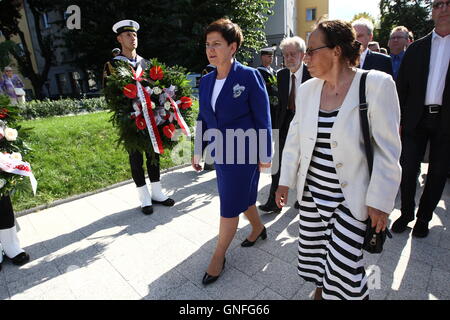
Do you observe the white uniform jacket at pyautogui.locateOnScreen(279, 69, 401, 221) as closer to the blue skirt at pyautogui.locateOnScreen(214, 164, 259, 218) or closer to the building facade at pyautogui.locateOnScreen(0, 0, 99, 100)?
the blue skirt at pyautogui.locateOnScreen(214, 164, 259, 218)

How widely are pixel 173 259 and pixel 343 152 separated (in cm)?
211

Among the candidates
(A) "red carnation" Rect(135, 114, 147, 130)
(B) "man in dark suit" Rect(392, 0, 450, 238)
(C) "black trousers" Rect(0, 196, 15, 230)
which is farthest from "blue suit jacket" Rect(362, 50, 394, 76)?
(C) "black trousers" Rect(0, 196, 15, 230)

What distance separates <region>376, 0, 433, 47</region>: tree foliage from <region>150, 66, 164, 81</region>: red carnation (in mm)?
32761

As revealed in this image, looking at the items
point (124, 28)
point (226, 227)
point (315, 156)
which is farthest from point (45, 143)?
point (315, 156)

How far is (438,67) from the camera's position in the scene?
301cm

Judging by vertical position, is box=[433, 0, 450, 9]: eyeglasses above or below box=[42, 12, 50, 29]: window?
below

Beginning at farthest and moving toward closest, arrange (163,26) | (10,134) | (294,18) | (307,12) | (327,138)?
(307,12) → (294,18) → (163,26) → (10,134) → (327,138)

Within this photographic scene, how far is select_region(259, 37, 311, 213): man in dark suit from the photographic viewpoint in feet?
11.2

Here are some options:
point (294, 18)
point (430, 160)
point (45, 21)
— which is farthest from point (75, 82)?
point (430, 160)

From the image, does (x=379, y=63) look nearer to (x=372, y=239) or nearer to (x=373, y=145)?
(x=373, y=145)

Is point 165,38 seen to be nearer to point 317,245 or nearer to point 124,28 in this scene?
point 124,28

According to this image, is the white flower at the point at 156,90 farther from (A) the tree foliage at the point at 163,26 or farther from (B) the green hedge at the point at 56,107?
(A) the tree foliage at the point at 163,26

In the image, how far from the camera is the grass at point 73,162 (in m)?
4.90

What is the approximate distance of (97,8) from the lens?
19.8m
